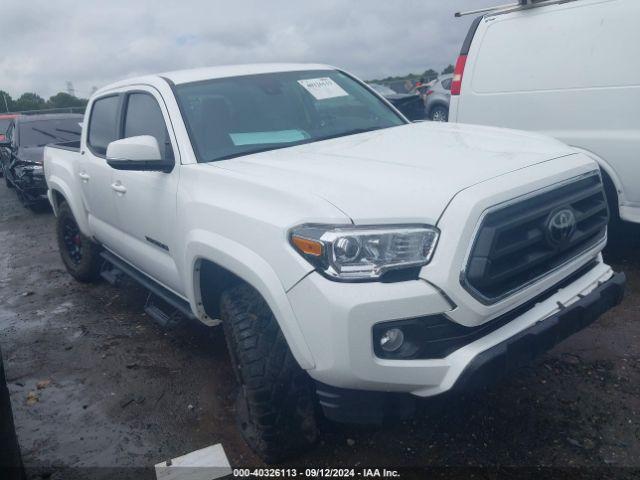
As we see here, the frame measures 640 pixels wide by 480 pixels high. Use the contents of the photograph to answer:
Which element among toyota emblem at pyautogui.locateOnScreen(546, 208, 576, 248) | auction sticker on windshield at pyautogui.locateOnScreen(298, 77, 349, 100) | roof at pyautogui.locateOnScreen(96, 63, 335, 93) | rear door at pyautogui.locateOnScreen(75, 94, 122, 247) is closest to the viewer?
toyota emblem at pyautogui.locateOnScreen(546, 208, 576, 248)

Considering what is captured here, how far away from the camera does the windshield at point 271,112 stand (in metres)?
3.30

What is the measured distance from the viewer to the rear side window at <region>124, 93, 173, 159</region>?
352 cm

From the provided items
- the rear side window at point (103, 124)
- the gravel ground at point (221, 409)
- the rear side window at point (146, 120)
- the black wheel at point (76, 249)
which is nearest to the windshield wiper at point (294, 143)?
the rear side window at point (146, 120)

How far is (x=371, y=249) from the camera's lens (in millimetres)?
2203

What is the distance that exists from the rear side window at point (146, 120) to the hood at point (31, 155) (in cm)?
673

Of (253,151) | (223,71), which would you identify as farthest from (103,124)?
(253,151)

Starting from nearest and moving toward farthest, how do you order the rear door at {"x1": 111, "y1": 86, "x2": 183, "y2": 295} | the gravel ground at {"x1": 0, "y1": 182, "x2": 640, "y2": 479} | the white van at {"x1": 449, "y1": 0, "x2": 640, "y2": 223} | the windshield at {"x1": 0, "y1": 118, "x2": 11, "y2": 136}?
the gravel ground at {"x1": 0, "y1": 182, "x2": 640, "y2": 479}, the rear door at {"x1": 111, "y1": 86, "x2": 183, "y2": 295}, the white van at {"x1": 449, "y1": 0, "x2": 640, "y2": 223}, the windshield at {"x1": 0, "y1": 118, "x2": 11, "y2": 136}

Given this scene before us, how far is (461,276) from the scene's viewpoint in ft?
7.12

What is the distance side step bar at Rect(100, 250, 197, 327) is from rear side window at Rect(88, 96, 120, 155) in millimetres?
912

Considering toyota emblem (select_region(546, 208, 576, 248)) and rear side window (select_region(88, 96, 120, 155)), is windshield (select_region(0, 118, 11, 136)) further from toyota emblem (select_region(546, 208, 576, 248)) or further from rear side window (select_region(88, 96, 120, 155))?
toyota emblem (select_region(546, 208, 576, 248))

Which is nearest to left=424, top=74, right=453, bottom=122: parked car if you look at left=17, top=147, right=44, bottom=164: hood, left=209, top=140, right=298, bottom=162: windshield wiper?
left=17, top=147, right=44, bottom=164: hood

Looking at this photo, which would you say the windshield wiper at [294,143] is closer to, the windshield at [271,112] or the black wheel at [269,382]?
the windshield at [271,112]

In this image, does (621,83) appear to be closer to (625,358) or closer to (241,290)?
(625,358)

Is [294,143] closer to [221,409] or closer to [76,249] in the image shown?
[221,409]
